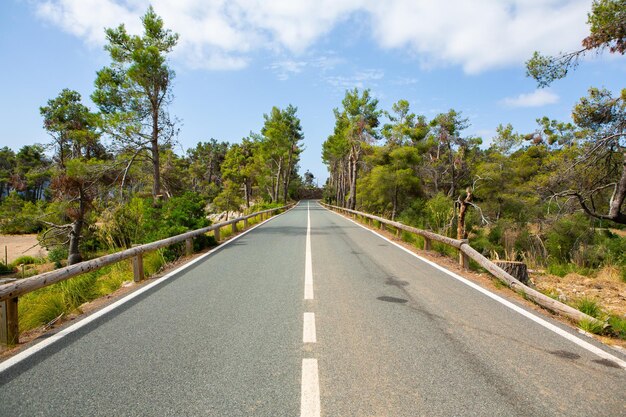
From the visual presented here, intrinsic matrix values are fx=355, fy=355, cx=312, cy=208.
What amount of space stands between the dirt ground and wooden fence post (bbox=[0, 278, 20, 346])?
31.1m

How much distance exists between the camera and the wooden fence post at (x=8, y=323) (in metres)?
3.88

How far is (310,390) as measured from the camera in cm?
285

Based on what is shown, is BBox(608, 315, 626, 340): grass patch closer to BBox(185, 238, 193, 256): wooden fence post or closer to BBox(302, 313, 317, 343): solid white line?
BBox(302, 313, 317, 343): solid white line

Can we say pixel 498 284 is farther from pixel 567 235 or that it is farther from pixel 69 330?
pixel 567 235

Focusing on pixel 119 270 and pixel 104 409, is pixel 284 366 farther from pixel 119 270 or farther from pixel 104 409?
pixel 119 270

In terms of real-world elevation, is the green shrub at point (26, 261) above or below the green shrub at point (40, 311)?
below

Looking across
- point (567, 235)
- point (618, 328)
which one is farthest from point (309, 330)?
point (567, 235)

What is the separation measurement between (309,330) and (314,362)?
0.84m

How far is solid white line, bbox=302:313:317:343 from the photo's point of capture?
3.95 meters

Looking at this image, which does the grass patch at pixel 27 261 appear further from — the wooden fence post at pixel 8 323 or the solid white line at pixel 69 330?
the wooden fence post at pixel 8 323

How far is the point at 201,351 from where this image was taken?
3.63 metres

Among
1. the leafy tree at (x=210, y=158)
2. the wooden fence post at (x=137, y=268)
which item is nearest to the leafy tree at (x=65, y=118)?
the wooden fence post at (x=137, y=268)

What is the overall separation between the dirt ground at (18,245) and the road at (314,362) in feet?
105

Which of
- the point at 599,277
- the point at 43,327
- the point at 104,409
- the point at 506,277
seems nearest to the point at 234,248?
the point at 43,327
